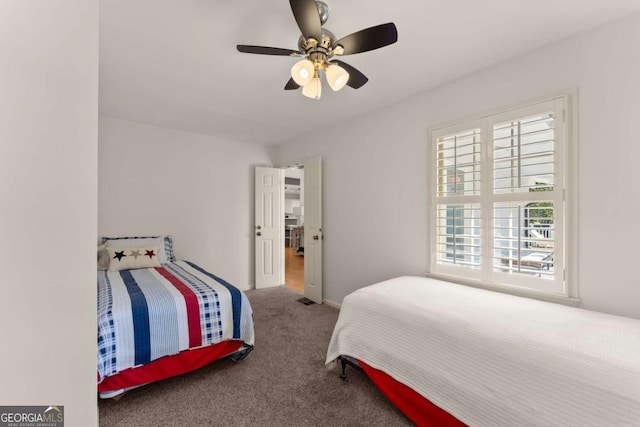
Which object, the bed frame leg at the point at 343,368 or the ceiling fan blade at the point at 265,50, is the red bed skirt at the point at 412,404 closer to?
the bed frame leg at the point at 343,368

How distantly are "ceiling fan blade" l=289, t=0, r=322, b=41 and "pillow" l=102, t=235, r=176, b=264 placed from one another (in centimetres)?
305

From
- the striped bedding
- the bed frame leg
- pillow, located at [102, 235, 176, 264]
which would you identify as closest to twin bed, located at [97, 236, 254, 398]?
the striped bedding

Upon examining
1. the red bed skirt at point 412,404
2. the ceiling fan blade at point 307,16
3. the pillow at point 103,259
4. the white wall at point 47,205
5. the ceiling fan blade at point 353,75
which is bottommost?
the red bed skirt at point 412,404

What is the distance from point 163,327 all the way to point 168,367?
309 mm

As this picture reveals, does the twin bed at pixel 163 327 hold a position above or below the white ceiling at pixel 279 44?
below

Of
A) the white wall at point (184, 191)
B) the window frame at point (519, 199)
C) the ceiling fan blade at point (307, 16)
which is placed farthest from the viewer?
the white wall at point (184, 191)

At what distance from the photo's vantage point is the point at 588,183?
5.95 ft

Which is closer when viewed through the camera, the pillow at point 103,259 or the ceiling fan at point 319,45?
the ceiling fan at point 319,45

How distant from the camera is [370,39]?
148 cm

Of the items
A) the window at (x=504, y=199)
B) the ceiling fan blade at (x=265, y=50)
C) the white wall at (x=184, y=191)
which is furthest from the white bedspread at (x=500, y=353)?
the white wall at (x=184, y=191)

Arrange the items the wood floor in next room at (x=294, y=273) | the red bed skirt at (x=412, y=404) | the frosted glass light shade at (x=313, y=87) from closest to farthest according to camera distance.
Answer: the red bed skirt at (x=412, y=404), the frosted glass light shade at (x=313, y=87), the wood floor in next room at (x=294, y=273)

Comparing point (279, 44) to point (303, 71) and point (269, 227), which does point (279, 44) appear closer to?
point (303, 71)

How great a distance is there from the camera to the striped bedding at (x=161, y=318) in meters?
1.78

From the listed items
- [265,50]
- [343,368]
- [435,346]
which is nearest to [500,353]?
[435,346]
